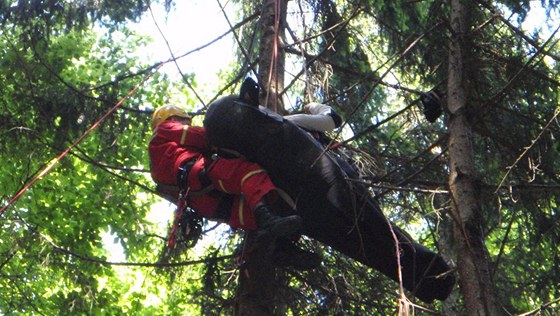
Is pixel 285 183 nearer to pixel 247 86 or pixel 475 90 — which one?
pixel 247 86

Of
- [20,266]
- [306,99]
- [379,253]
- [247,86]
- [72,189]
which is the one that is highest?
[72,189]

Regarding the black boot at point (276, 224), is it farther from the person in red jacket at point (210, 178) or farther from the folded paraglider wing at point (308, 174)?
the folded paraglider wing at point (308, 174)

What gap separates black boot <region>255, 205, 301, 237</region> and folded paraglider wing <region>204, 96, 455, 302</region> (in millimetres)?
434

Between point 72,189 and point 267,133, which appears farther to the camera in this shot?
point 72,189

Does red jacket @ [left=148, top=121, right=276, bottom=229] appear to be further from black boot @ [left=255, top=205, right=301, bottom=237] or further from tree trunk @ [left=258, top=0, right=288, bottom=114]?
tree trunk @ [left=258, top=0, right=288, bottom=114]

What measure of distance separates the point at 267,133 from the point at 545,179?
7.79ft

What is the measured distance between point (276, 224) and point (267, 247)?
308mm

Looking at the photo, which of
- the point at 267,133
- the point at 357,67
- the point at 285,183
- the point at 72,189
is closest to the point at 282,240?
the point at 285,183

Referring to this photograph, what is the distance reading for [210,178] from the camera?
5066 mm

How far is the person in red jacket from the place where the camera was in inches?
188

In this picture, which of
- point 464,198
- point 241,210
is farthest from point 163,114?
point 464,198

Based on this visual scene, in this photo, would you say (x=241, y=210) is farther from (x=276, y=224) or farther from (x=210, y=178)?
(x=276, y=224)

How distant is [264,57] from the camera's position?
6.41 meters

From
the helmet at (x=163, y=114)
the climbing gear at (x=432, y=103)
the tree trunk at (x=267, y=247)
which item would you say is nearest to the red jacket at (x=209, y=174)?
the helmet at (x=163, y=114)
